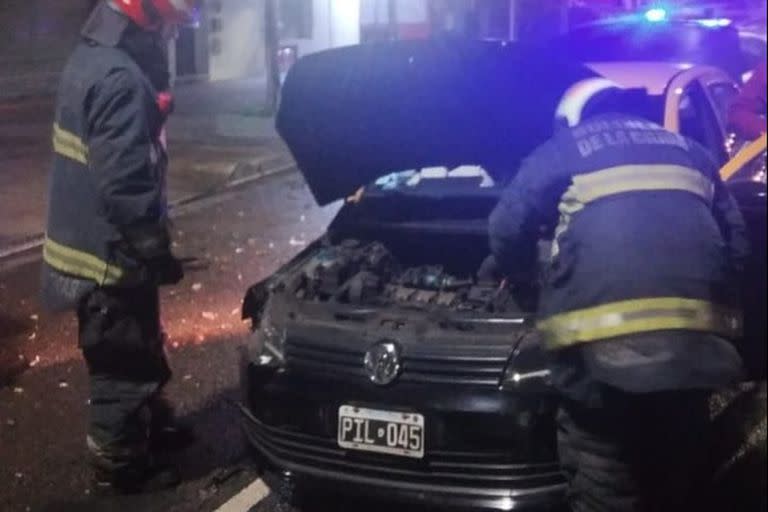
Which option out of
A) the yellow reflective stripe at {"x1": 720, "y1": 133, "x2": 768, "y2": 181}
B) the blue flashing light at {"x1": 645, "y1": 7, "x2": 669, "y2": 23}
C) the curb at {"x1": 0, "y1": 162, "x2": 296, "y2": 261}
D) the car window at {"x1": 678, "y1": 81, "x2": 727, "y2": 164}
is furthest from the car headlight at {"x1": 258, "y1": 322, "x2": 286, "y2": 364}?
the curb at {"x1": 0, "y1": 162, "x2": 296, "y2": 261}

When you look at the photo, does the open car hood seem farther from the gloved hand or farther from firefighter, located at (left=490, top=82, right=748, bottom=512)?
firefighter, located at (left=490, top=82, right=748, bottom=512)

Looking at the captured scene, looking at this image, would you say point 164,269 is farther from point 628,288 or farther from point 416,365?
point 628,288

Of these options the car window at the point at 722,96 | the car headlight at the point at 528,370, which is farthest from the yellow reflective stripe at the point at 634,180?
the car window at the point at 722,96

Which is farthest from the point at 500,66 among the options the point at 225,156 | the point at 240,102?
the point at 240,102

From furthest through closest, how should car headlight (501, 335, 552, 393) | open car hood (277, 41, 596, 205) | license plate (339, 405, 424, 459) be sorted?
1. open car hood (277, 41, 596, 205)
2. license plate (339, 405, 424, 459)
3. car headlight (501, 335, 552, 393)

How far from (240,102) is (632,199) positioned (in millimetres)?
16631

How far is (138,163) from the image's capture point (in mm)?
4523

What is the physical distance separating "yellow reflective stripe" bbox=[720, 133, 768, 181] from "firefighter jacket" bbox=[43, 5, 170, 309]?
2.15 metres

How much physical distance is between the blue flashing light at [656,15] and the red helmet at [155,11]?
13.0ft

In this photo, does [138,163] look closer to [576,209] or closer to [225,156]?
[576,209]

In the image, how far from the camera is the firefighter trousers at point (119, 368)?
4773mm

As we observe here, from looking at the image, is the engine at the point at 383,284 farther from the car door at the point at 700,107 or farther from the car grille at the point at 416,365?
the car door at the point at 700,107

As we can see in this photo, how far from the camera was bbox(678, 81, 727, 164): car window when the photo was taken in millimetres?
5340

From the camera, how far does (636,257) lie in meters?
3.26
